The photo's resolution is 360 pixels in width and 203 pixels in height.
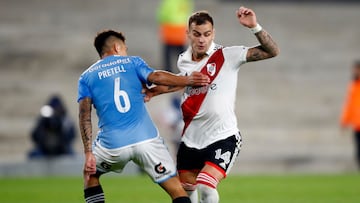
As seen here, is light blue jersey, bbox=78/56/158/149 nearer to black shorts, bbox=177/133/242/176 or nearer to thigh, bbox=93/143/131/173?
thigh, bbox=93/143/131/173

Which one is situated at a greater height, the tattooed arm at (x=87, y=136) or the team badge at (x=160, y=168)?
the tattooed arm at (x=87, y=136)

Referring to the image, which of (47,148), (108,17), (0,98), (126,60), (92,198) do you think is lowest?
(92,198)

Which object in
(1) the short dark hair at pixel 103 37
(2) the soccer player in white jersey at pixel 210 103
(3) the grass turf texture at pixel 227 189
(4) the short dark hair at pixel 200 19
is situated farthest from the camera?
(3) the grass turf texture at pixel 227 189

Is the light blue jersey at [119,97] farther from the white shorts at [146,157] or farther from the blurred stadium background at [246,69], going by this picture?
the blurred stadium background at [246,69]

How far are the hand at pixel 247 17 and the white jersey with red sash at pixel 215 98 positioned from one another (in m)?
0.33

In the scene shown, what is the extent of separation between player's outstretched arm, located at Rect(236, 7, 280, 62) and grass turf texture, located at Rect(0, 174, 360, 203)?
15.7 feet

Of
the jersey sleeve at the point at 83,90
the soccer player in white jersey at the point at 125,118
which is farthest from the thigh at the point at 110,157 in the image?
the jersey sleeve at the point at 83,90

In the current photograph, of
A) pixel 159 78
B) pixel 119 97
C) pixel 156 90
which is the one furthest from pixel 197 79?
pixel 119 97

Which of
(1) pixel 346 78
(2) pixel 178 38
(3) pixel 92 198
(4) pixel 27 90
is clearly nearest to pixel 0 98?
(4) pixel 27 90

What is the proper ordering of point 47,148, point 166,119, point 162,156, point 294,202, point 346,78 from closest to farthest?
point 162,156 < point 294,202 < point 47,148 < point 166,119 < point 346,78

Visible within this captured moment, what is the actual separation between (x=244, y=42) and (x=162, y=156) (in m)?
17.7

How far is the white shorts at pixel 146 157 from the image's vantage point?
11.0 m

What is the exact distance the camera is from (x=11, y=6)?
98.9ft

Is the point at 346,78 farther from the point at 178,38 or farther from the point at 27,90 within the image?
the point at 27,90
